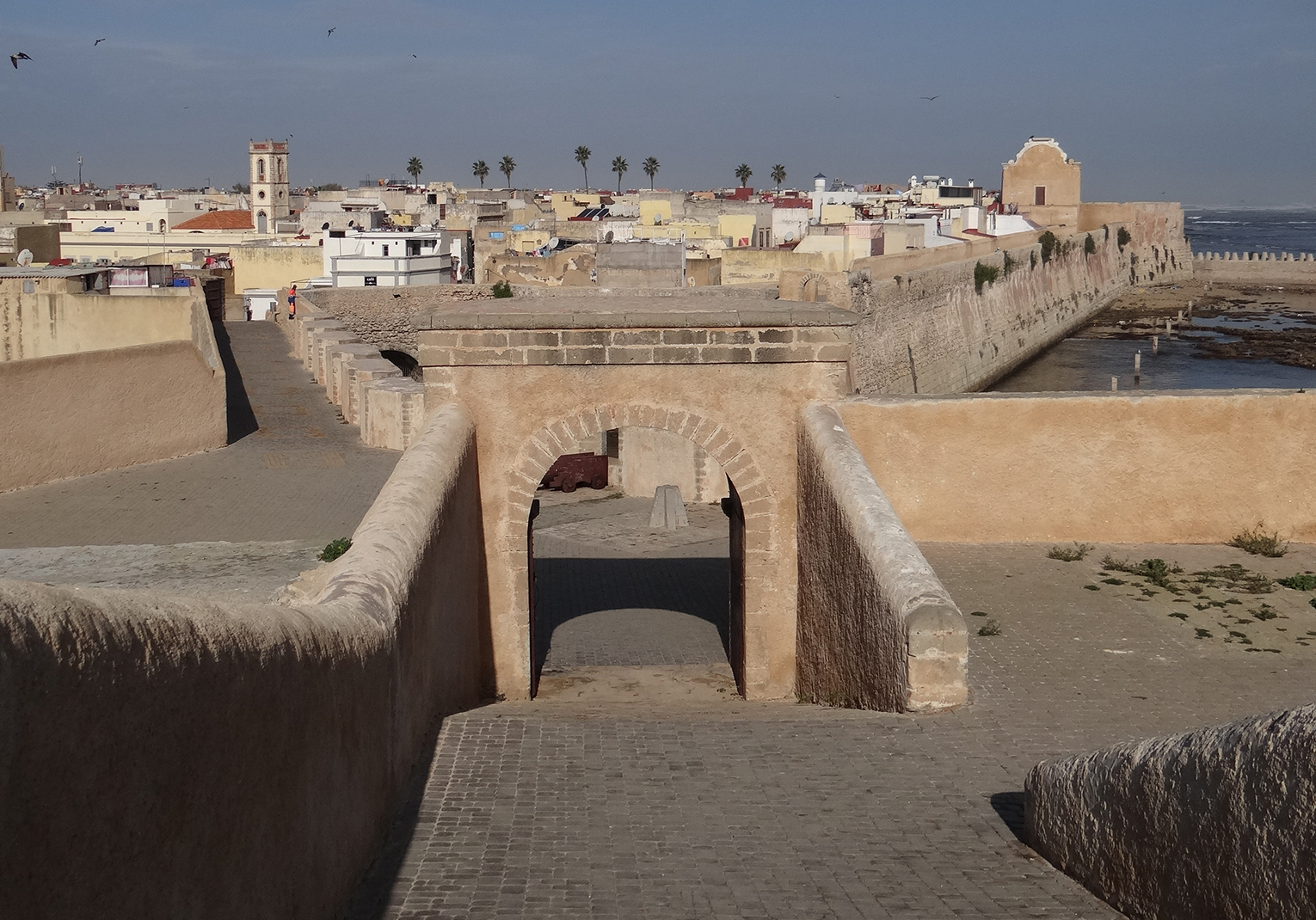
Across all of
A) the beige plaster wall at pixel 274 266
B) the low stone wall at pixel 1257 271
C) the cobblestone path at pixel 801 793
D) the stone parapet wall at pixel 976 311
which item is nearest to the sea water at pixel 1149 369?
the stone parapet wall at pixel 976 311

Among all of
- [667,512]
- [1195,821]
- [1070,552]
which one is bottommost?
[667,512]

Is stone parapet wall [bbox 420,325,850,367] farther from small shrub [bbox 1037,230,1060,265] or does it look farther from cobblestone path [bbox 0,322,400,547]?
small shrub [bbox 1037,230,1060,265]

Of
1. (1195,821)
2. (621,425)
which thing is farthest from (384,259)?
(1195,821)

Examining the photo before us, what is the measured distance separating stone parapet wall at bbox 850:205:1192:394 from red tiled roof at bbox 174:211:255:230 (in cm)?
3410

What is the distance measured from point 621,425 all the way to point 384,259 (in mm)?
34159

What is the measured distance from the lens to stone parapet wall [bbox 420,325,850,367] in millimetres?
8984

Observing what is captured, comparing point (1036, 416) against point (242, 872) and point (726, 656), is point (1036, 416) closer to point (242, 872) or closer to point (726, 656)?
point (726, 656)

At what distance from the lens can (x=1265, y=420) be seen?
9.38m

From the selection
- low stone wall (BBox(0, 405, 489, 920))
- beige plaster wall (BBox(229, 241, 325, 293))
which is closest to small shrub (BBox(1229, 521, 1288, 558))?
low stone wall (BBox(0, 405, 489, 920))

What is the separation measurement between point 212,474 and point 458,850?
12.2 meters

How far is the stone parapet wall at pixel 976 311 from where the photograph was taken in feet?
107

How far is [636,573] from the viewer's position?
14148mm

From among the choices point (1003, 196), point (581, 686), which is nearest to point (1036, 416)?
point (581, 686)

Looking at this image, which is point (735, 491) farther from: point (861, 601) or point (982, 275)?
point (982, 275)
